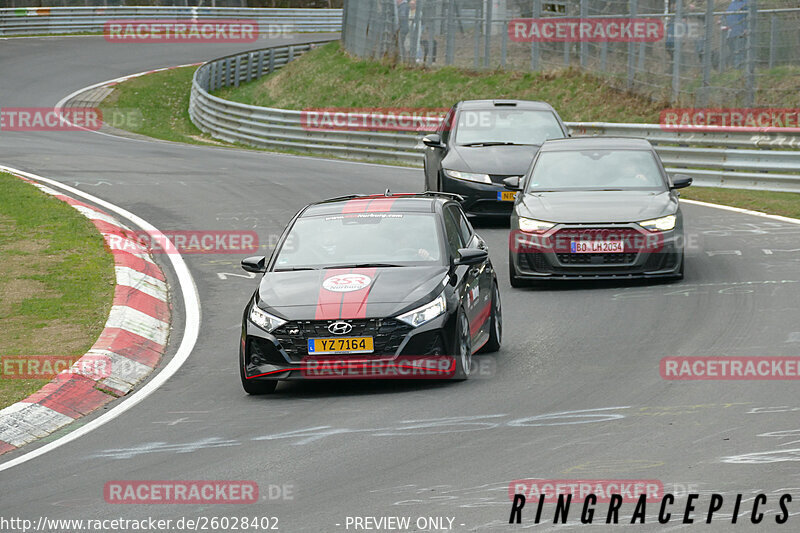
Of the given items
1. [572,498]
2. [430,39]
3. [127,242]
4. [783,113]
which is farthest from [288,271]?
[430,39]

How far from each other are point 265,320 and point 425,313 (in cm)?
119

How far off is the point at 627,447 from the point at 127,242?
1039 cm

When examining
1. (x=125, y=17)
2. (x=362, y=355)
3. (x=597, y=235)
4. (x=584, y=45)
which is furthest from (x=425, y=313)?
(x=125, y=17)

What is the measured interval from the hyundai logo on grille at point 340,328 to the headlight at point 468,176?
9040mm

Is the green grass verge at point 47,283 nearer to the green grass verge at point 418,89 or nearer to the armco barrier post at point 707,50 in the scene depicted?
the armco barrier post at point 707,50

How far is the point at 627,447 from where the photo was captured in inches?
296

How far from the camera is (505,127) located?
773 inches

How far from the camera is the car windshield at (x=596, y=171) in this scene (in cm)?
1480

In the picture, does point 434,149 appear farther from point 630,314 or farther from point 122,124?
point 122,124

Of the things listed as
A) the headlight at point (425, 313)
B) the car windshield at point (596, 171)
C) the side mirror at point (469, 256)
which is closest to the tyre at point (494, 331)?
the side mirror at point (469, 256)

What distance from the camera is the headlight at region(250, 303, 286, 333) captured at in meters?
9.55

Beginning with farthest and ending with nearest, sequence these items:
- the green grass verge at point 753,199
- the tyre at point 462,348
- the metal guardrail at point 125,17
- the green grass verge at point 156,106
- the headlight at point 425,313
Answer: the metal guardrail at point 125,17
the green grass verge at point 156,106
the green grass verge at point 753,199
the tyre at point 462,348
the headlight at point 425,313

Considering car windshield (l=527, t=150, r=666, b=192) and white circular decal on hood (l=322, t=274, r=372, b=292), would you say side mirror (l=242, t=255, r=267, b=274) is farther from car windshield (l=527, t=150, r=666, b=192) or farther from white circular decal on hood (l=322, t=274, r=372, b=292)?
car windshield (l=527, t=150, r=666, b=192)

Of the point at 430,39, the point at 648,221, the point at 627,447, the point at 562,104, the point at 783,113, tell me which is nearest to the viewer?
the point at 627,447
